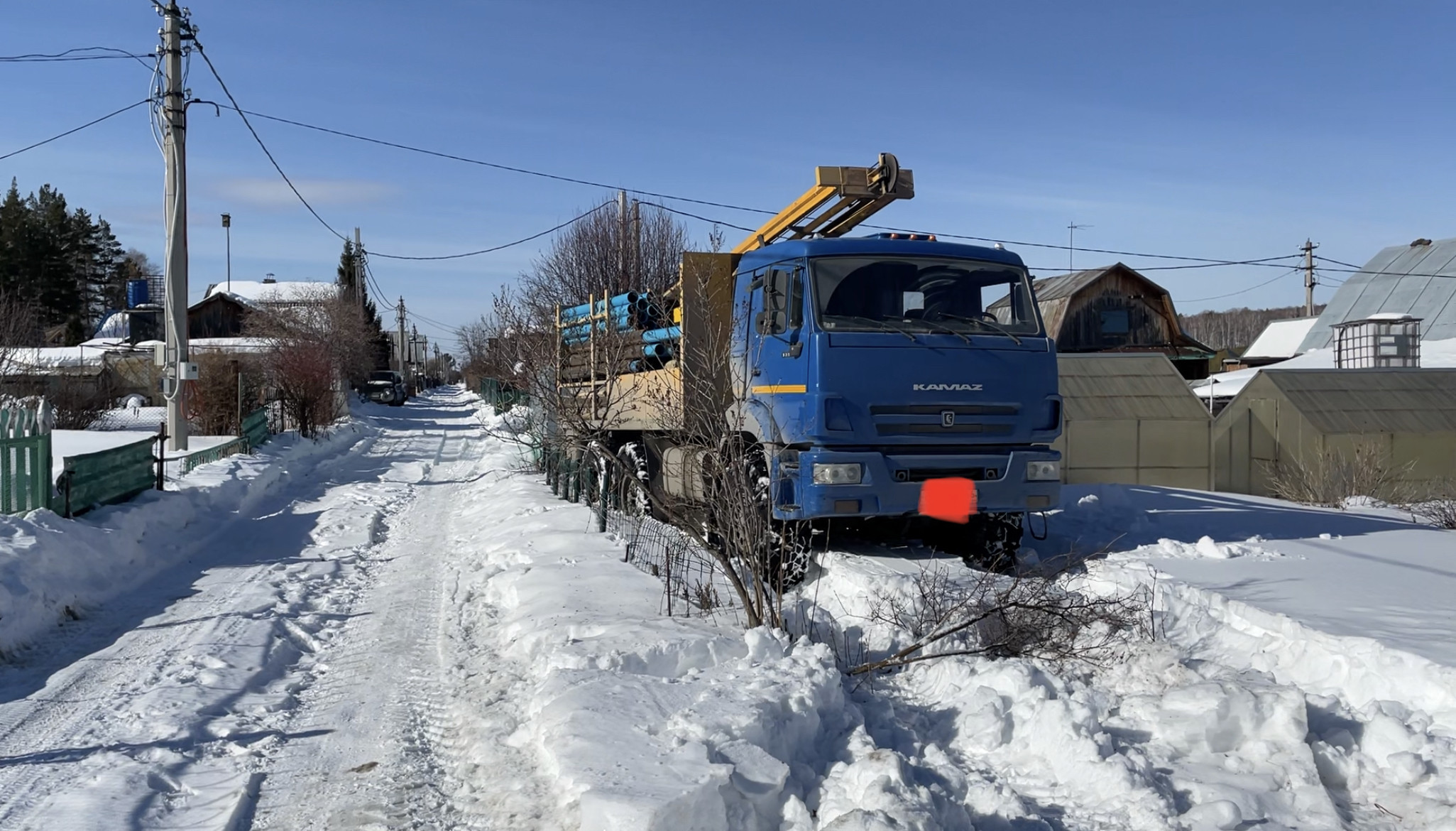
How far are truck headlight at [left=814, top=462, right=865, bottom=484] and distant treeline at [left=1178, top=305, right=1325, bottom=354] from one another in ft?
327

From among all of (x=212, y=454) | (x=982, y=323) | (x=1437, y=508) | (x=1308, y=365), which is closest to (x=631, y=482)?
(x=982, y=323)

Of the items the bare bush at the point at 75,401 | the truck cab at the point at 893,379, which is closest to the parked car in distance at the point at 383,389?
the bare bush at the point at 75,401

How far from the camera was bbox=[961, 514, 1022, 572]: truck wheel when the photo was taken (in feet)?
29.9

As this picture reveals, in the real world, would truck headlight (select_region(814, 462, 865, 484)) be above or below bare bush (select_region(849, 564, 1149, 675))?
above

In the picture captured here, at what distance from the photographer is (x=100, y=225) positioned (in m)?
78.6

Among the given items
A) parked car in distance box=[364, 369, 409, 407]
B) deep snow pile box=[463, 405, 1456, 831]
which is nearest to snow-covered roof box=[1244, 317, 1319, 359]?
parked car in distance box=[364, 369, 409, 407]

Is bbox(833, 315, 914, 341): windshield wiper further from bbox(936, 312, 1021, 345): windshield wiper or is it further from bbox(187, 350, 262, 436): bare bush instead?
bbox(187, 350, 262, 436): bare bush

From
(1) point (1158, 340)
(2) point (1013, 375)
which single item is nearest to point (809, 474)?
(2) point (1013, 375)

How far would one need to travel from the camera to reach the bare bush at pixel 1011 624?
5809mm

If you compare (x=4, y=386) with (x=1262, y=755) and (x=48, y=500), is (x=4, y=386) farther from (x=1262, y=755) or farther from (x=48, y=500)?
(x=1262, y=755)

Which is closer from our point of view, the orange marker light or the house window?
the orange marker light

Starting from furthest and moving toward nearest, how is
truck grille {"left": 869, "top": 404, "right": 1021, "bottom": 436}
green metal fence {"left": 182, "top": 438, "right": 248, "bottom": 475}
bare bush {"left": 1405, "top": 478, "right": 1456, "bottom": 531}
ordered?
green metal fence {"left": 182, "top": 438, "right": 248, "bottom": 475} < bare bush {"left": 1405, "top": 478, "right": 1456, "bottom": 531} < truck grille {"left": 869, "top": 404, "right": 1021, "bottom": 436}

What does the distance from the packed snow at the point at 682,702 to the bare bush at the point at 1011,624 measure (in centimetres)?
11

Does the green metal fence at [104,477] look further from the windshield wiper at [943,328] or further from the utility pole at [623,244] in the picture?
the utility pole at [623,244]
